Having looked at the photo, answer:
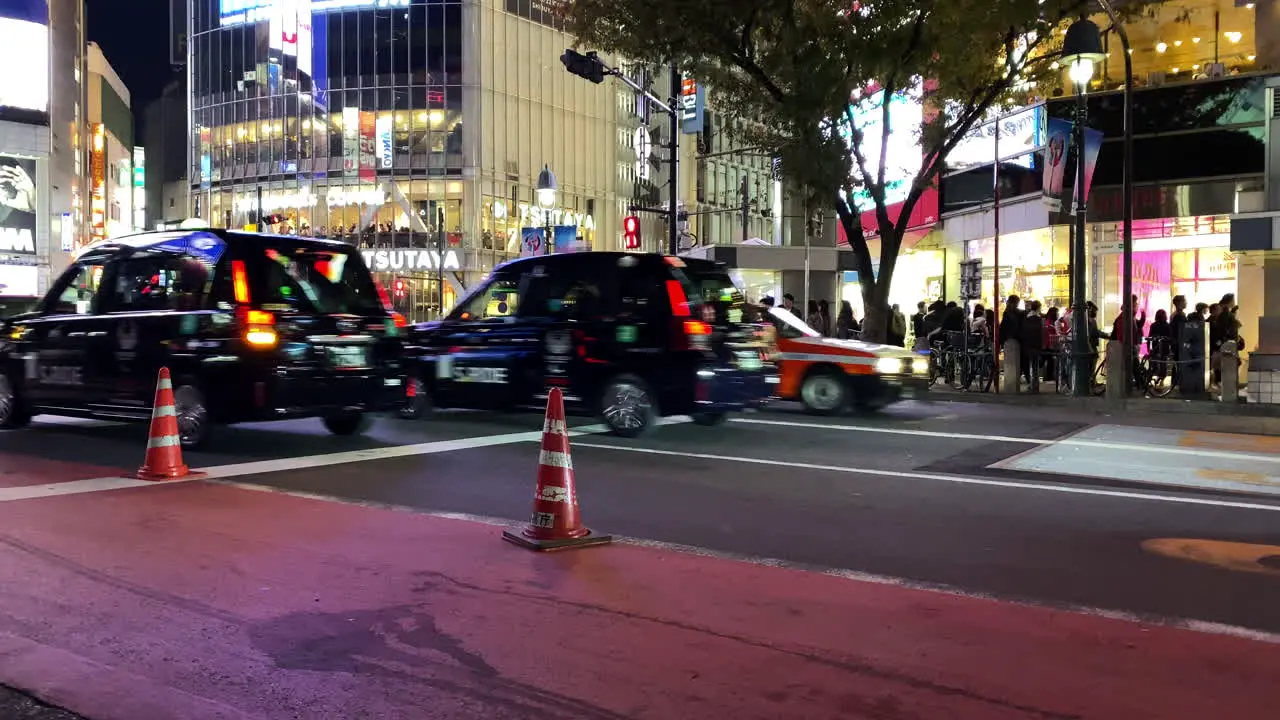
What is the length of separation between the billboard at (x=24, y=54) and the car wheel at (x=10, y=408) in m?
45.6

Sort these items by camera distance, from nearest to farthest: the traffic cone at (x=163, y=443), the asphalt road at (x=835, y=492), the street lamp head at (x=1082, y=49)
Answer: the asphalt road at (x=835, y=492)
the traffic cone at (x=163, y=443)
the street lamp head at (x=1082, y=49)

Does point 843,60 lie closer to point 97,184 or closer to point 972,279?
point 972,279

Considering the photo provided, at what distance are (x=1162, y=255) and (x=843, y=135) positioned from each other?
28.8 ft

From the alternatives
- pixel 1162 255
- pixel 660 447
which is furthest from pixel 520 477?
pixel 1162 255

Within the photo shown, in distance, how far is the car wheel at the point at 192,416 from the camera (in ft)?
32.1

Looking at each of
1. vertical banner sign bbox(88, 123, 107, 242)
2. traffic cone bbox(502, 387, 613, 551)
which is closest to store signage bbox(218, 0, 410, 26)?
vertical banner sign bbox(88, 123, 107, 242)

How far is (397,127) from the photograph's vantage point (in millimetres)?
55812

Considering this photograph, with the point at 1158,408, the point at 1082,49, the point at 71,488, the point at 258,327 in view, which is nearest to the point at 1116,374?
the point at 1158,408

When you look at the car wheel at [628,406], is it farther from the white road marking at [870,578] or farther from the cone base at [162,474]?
the cone base at [162,474]

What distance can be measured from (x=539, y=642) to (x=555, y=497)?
5.88 feet

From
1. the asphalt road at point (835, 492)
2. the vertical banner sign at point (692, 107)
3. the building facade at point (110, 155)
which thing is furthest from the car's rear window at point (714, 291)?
the building facade at point (110, 155)

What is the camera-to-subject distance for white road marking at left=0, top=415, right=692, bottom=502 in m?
8.05

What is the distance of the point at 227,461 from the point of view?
9594mm

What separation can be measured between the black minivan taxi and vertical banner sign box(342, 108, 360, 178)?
153 ft
